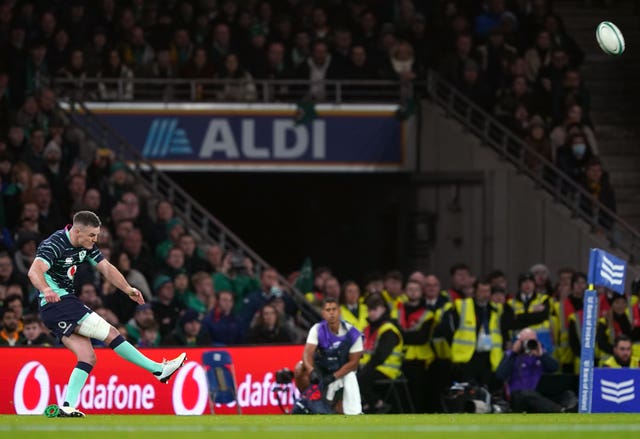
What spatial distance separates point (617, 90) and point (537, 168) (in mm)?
3498

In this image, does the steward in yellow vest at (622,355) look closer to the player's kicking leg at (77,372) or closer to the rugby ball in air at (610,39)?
the rugby ball in air at (610,39)

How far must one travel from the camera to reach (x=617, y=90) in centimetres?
2897

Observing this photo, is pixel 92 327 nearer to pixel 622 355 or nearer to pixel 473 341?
pixel 473 341

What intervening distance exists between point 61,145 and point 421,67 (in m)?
6.75

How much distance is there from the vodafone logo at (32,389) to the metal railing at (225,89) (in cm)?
795

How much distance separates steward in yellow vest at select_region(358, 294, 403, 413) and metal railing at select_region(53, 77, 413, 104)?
6.96m

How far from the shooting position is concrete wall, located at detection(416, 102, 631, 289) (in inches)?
1021

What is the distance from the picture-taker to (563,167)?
25.8 m

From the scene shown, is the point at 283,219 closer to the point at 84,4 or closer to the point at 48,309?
the point at 84,4

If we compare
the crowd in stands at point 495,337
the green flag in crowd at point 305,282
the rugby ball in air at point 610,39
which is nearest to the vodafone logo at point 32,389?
the crowd in stands at point 495,337

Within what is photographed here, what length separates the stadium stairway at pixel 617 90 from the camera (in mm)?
27625

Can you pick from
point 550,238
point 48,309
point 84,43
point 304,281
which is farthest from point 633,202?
point 48,309

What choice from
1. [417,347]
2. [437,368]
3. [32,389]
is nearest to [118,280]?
[32,389]

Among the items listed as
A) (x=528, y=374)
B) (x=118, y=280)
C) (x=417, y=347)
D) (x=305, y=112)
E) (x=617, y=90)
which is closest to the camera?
(x=118, y=280)
